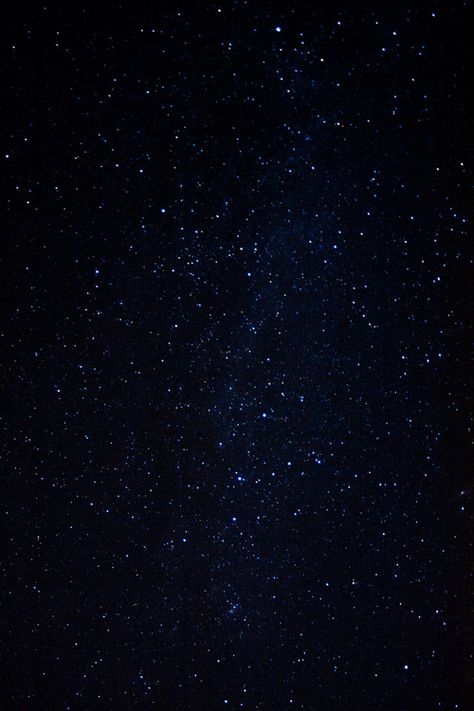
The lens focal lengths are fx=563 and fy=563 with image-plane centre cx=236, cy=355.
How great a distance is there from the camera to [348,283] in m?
0.41

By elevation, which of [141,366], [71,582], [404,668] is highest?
[141,366]

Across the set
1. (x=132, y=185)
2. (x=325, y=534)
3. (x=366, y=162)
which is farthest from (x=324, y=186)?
(x=325, y=534)

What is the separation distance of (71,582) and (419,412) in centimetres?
29

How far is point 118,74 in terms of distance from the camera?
1.28 ft

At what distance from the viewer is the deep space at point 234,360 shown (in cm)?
39

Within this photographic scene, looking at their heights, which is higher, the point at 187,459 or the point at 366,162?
the point at 366,162

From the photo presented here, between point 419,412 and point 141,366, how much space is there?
207mm

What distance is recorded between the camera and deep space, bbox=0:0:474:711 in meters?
0.39

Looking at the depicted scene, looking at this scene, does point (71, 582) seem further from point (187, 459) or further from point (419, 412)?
point (419, 412)

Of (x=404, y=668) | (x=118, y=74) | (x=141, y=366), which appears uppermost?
(x=118, y=74)

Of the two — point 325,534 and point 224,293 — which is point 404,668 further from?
point 224,293

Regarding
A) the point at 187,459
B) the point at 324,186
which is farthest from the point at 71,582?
the point at 324,186

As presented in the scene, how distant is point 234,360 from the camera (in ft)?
1.35

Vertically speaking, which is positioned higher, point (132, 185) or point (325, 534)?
point (132, 185)
